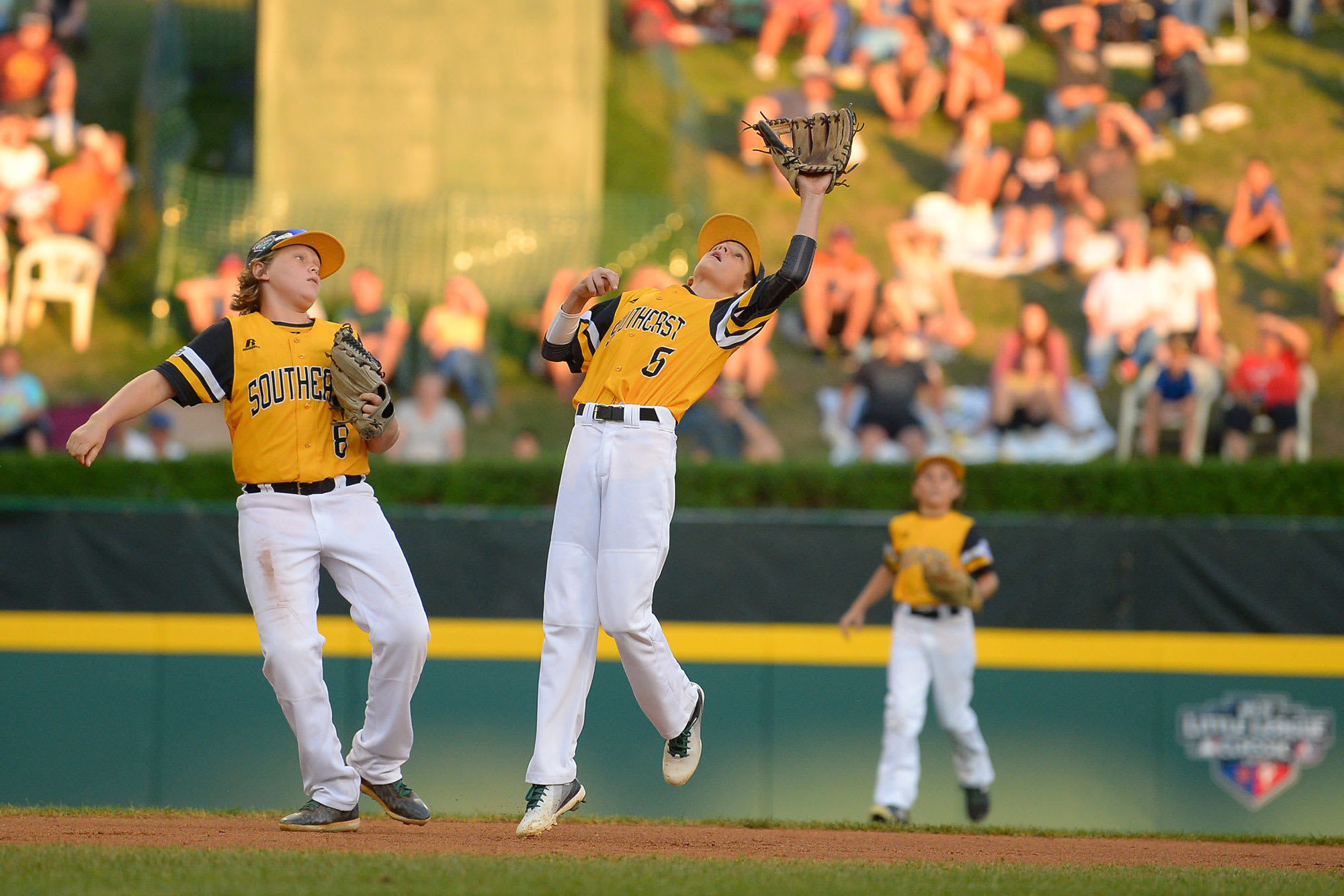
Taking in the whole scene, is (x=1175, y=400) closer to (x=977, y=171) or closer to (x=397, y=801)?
(x=977, y=171)

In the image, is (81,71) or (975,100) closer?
(975,100)

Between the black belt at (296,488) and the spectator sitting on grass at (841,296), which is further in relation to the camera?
the spectator sitting on grass at (841,296)

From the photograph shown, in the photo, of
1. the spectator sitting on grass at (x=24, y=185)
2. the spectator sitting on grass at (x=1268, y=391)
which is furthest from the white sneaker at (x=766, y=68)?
the spectator sitting on grass at (x=24, y=185)

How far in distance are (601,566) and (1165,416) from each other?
8.03m

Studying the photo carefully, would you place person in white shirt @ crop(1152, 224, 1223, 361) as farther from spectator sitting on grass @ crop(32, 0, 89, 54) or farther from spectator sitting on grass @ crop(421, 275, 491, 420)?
spectator sitting on grass @ crop(32, 0, 89, 54)

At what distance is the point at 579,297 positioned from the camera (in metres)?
5.47

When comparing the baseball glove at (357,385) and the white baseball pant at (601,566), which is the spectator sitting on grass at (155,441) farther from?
the white baseball pant at (601,566)

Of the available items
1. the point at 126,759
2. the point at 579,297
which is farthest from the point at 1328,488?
the point at 126,759

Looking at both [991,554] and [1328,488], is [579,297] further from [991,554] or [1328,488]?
[1328,488]

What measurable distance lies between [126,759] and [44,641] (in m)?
0.84

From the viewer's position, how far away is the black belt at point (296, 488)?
512cm

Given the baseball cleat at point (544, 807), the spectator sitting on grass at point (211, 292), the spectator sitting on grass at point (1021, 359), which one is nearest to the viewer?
the baseball cleat at point (544, 807)

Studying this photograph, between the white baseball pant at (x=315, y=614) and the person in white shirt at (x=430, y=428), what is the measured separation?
5.91m

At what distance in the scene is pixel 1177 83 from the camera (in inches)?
657
